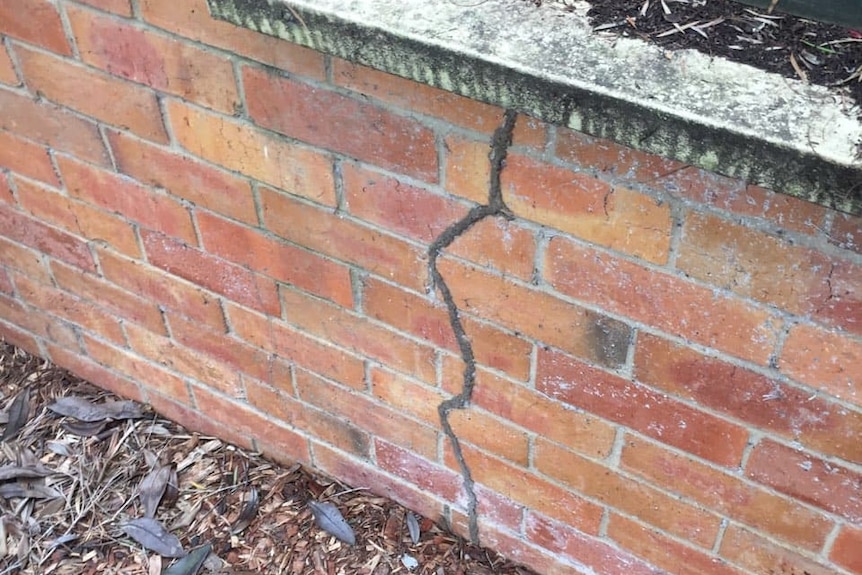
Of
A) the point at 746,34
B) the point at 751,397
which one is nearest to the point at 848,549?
the point at 751,397

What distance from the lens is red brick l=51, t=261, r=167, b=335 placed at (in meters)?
2.22

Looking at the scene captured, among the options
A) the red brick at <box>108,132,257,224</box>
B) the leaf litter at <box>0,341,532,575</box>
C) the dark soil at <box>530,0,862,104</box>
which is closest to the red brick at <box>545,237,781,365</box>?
the dark soil at <box>530,0,862,104</box>

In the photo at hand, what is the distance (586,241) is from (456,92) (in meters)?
0.34

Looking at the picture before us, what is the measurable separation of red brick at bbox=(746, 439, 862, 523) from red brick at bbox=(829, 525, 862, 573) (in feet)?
0.10

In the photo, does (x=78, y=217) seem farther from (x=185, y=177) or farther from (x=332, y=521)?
(x=332, y=521)

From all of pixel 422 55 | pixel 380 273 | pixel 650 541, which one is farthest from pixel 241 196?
pixel 650 541

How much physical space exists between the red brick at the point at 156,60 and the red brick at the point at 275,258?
0.96 feet

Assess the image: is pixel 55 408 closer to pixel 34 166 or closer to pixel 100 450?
pixel 100 450

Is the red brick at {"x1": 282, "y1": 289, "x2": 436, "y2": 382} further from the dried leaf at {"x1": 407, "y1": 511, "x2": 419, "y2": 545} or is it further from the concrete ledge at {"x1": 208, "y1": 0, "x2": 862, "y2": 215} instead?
the concrete ledge at {"x1": 208, "y1": 0, "x2": 862, "y2": 215}

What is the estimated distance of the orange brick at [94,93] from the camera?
1.76 m

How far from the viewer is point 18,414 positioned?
252 centimetres

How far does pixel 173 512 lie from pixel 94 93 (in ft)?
3.56

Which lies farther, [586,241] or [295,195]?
[295,195]

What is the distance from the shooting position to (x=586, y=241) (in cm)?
141
